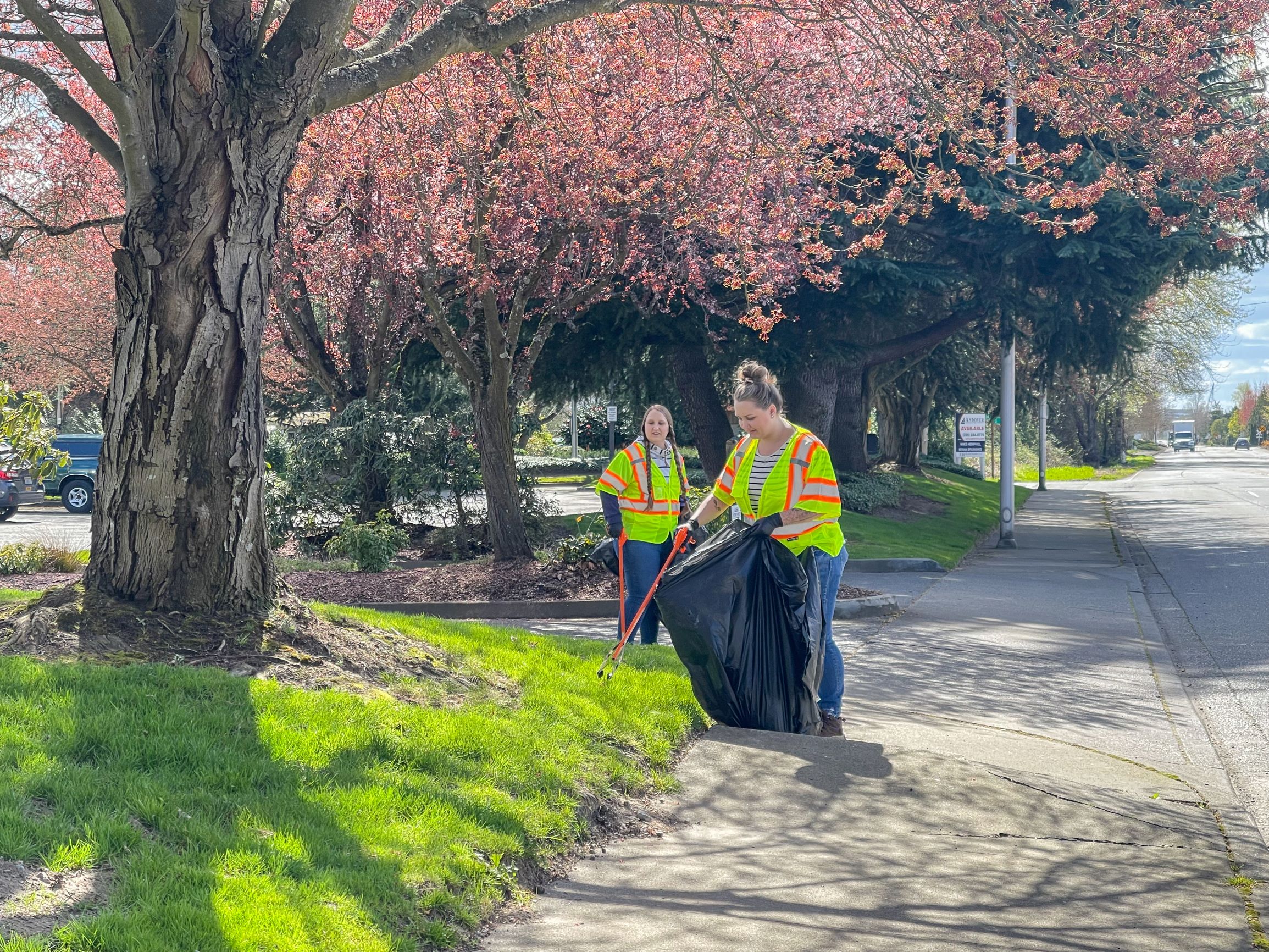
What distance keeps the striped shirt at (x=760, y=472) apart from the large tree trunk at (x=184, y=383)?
8.59 feet

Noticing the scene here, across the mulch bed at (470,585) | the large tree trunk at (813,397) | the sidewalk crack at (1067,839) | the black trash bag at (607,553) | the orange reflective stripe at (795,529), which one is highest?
the large tree trunk at (813,397)

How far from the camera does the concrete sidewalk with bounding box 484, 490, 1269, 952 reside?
406 centimetres

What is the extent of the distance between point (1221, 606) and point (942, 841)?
34.7ft

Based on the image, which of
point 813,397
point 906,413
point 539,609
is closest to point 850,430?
point 813,397

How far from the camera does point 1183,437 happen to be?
447ft

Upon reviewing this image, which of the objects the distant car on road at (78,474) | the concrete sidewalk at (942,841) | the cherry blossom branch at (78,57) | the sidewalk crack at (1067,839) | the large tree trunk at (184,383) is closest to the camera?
the concrete sidewalk at (942,841)

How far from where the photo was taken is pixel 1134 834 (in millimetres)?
5277

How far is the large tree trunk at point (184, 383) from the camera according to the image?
614 cm

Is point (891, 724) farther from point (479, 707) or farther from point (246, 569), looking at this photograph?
point (246, 569)

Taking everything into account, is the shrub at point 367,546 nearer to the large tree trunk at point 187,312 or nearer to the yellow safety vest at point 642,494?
the yellow safety vest at point 642,494

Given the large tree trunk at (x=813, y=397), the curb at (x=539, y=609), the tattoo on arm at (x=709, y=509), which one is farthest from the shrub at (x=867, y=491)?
the tattoo on arm at (x=709, y=509)

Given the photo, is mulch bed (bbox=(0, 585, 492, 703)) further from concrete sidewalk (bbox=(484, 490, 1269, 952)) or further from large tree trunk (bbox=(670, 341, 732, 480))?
large tree trunk (bbox=(670, 341, 732, 480))

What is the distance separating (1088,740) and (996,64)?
16.2 feet

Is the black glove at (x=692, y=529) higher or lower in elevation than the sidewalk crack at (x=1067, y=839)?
higher
